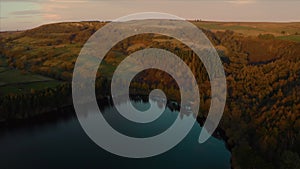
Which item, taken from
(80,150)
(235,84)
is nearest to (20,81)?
(80,150)

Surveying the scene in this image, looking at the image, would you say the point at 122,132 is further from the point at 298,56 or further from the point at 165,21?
the point at 165,21

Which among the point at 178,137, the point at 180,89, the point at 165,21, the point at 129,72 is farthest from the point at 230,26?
the point at 178,137

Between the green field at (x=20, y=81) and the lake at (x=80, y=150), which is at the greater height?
the green field at (x=20, y=81)

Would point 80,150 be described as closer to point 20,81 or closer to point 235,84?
point 235,84

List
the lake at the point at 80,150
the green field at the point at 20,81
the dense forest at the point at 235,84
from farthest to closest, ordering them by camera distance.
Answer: the green field at the point at 20,81, the lake at the point at 80,150, the dense forest at the point at 235,84

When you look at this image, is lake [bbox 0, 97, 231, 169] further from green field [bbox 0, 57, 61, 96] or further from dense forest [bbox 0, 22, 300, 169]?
green field [bbox 0, 57, 61, 96]

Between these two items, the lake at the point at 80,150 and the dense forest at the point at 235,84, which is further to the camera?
the lake at the point at 80,150

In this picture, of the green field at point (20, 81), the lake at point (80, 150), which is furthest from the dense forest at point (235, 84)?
the green field at point (20, 81)

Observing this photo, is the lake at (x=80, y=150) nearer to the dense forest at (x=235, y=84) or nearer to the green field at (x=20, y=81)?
the dense forest at (x=235, y=84)

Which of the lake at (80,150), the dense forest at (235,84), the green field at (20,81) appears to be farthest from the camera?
the green field at (20,81)
